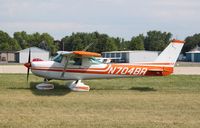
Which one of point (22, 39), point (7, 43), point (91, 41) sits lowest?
point (7, 43)

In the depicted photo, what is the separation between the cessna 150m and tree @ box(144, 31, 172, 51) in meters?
123

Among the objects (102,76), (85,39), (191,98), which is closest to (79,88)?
(102,76)

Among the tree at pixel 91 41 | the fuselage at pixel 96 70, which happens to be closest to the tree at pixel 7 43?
the tree at pixel 91 41

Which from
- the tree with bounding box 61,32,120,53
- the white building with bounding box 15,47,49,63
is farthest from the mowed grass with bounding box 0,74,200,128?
the tree with bounding box 61,32,120,53

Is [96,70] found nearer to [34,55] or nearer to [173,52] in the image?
[173,52]

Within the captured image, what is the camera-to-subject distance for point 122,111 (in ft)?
36.9

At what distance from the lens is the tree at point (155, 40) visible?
467 feet

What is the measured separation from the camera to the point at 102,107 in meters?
12.0

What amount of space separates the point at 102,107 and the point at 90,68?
19.6 feet

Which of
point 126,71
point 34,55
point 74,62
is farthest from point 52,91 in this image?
point 34,55

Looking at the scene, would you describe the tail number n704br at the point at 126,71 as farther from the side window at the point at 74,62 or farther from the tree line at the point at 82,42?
the tree line at the point at 82,42

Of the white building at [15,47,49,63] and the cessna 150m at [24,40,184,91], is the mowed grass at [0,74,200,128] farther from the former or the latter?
the white building at [15,47,49,63]

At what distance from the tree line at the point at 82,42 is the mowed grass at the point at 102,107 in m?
76.9

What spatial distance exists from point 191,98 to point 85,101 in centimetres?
408
